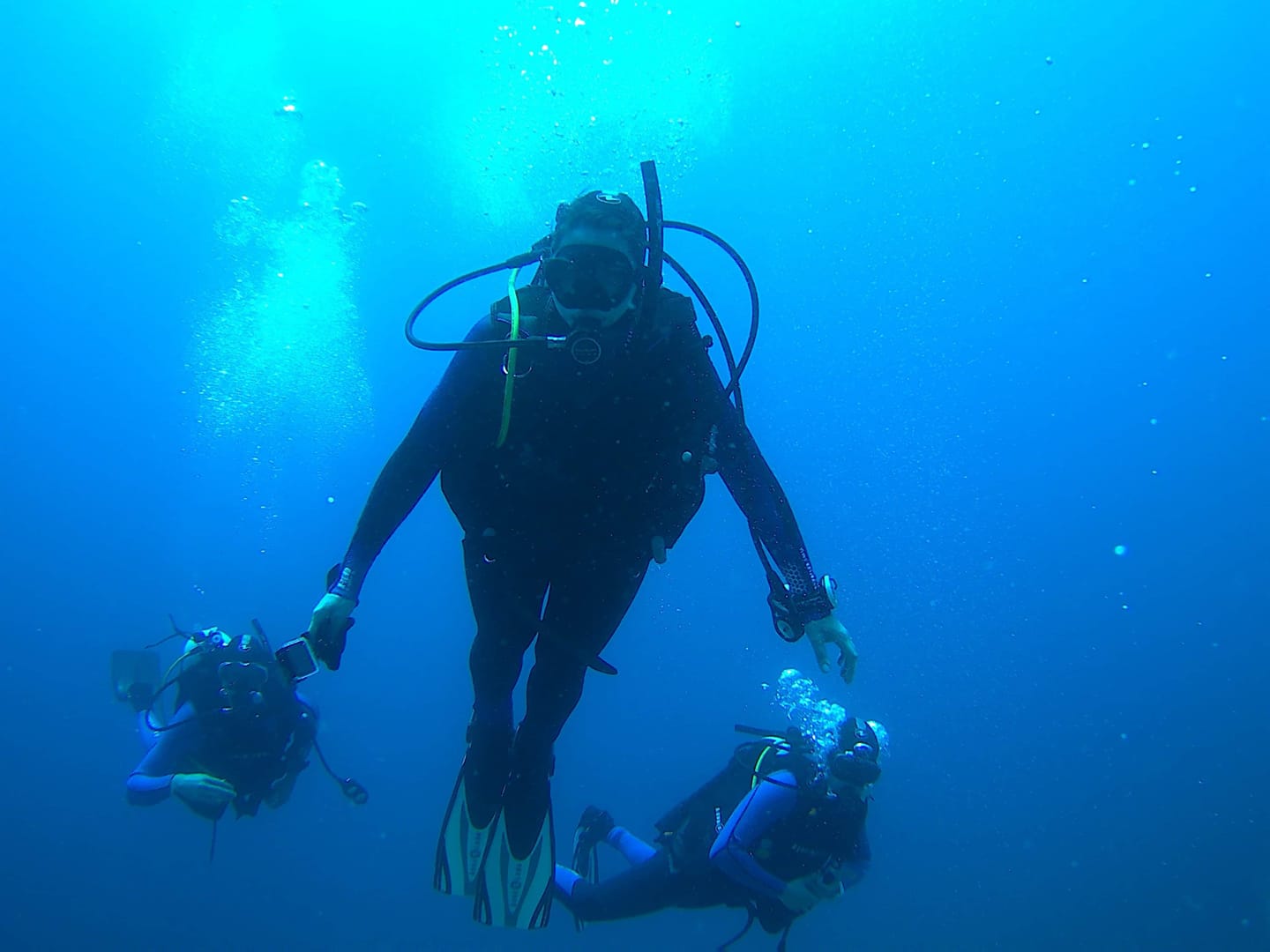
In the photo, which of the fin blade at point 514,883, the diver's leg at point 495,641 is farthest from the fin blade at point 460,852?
the diver's leg at point 495,641

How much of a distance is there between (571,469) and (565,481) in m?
0.06

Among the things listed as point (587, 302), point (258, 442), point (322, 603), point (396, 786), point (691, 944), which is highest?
point (258, 442)

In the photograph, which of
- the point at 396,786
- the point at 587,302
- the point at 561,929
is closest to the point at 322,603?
the point at 587,302

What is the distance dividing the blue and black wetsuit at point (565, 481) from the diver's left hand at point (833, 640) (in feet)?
0.53

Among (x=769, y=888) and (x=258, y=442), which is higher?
(x=258, y=442)

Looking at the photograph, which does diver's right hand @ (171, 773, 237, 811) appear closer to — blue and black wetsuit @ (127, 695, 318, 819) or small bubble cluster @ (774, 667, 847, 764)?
blue and black wetsuit @ (127, 695, 318, 819)

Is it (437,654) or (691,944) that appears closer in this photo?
(691,944)

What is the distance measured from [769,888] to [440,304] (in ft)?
125

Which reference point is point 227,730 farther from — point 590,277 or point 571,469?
point 590,277

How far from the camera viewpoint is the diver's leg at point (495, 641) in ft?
10.3

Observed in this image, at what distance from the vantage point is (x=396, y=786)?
115ft

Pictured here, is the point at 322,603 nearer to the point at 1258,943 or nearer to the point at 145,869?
the point at 145,869

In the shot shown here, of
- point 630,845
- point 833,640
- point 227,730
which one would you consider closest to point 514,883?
point 833,640

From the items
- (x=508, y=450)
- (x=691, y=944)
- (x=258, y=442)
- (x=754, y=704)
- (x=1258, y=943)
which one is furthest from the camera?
(x=258, y=442)
